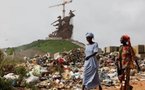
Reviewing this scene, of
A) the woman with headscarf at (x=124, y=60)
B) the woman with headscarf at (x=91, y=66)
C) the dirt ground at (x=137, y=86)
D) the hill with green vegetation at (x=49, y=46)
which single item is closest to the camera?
the woman with headscarf at (x=124, y=60)

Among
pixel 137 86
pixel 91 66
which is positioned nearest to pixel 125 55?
pixel 91 66

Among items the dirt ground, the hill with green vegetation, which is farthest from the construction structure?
the dirt ground

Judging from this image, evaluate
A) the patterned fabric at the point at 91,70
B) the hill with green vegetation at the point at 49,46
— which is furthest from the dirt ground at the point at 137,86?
the hill with green vegetation at the point at 49,46

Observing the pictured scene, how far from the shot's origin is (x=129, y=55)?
29.3 feet

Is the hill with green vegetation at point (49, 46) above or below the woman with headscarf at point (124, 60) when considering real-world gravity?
above

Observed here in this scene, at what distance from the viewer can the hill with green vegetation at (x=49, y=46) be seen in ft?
120

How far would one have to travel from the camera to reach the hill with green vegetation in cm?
3644

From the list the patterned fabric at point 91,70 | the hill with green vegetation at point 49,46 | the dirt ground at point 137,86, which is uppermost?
the hill with green vegetation at point 49,46

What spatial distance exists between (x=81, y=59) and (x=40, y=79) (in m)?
9.30

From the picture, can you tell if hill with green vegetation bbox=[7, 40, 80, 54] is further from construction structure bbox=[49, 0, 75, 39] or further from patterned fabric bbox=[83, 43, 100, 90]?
patterned fabric bbox=[83, 43, 100, 90]

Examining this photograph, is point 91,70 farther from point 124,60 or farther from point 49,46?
point 49,46

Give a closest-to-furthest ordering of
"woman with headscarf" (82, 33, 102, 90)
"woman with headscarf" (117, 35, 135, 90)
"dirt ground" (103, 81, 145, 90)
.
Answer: "woman with headscarf" (117, 35, 135, 90) → "woman with headscarf" (82, 33, 102, 90) → "dirt ground" (103, 81, 145, 90)

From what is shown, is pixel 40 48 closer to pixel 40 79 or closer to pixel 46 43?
pixel 46 43

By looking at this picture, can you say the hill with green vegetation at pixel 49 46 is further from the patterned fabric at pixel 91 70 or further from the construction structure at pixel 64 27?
the patterned fabric at pixel 91 70
